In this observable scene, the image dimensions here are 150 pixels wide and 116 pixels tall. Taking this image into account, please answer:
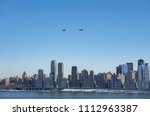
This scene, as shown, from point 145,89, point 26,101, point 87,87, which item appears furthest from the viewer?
point 87,87

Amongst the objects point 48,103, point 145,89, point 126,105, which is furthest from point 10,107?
point 145,89

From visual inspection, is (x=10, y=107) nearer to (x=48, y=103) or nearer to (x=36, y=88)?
(x=48, y=103)

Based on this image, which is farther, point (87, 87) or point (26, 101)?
point (87, 87)

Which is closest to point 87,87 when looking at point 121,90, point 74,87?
point 74,87

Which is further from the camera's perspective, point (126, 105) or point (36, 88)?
point (36, 88)

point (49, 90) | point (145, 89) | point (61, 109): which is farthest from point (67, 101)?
point (49, 90)

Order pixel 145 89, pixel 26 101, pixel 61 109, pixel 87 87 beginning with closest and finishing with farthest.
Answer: pixel 61 109 → pixel 26 101 → pixel 145 89 → pixel 87 87

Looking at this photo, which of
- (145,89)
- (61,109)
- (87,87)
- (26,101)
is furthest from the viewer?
(87,87)

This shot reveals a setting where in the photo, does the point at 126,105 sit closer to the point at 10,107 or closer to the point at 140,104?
the point at 140,104
